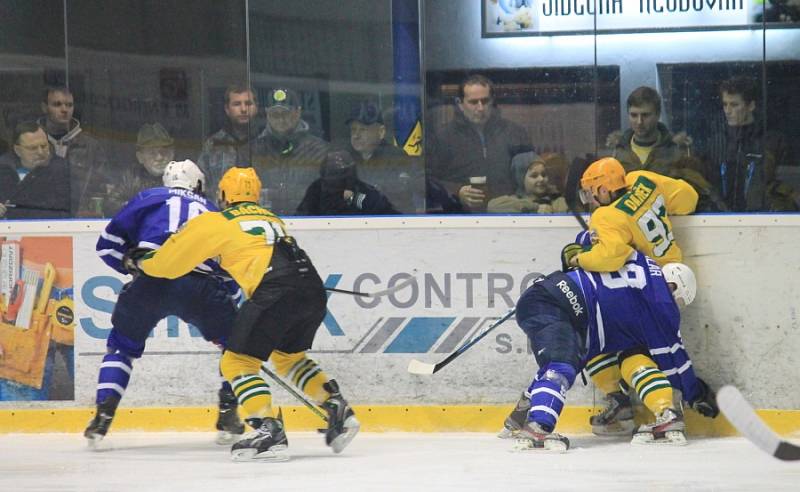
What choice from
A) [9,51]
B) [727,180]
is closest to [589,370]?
[727,180]

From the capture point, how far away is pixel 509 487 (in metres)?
4.57

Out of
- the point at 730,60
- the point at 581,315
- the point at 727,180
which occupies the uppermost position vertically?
the point at 730,60

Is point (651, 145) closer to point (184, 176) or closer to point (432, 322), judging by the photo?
point (432, 322)

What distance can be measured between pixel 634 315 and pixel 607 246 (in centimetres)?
28

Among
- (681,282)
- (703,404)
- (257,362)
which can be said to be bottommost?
(703,404)

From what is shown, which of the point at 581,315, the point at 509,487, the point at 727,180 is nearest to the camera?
the point at 509,487

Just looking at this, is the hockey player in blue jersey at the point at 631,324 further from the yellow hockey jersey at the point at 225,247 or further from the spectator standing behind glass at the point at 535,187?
the yellow hockey jersey at the point at 225,247

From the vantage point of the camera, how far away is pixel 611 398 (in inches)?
223

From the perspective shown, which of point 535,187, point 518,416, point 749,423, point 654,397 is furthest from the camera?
point 535,187

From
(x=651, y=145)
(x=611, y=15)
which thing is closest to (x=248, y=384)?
(x=651, y=145)

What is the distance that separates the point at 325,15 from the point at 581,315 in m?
1.69

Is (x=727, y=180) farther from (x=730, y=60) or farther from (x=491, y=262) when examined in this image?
(x=491, y=262)

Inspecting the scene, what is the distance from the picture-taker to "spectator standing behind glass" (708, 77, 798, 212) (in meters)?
5.73

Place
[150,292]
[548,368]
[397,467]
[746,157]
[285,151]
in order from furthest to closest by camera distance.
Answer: [285,151] < [746,157] < [150,292] < [548,368] < [397,467]
